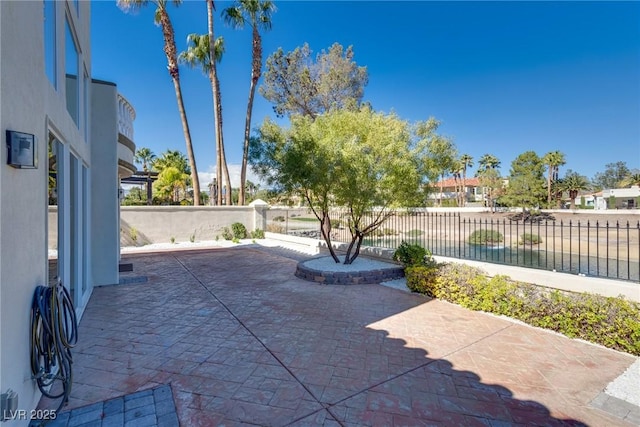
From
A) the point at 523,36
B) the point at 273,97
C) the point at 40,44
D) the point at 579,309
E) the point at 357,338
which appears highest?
the point at 523,36

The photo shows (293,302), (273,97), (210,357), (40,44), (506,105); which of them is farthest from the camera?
(506,105)

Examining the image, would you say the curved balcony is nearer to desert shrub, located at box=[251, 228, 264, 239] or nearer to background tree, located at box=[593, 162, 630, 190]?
desert shrub, located at box=[251, 228, 264, 239]

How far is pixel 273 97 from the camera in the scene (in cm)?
1738

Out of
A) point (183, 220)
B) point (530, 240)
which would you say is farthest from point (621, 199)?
point (183, 220)

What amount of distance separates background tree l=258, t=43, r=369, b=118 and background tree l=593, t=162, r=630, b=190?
2735 inches

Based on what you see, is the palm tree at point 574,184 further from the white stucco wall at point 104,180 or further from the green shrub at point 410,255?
the white stucco wall at point 104,180

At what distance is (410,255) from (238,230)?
10.7 m

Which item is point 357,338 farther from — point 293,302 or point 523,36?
point 523,36

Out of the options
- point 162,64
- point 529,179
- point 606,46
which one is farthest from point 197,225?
point 529,179

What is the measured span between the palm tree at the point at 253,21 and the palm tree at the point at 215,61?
1.33 metres

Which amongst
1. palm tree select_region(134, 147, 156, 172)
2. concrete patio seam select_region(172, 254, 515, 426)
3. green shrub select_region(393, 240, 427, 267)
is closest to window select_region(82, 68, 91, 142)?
concrete patio seam select_region(172, 254, 515, 426)

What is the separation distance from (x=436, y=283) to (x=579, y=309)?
7.94ft

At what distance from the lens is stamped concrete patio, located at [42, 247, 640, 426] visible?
9.50ft

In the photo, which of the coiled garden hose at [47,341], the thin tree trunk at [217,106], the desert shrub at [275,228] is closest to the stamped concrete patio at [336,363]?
the coiled garden hose at [47,341]
